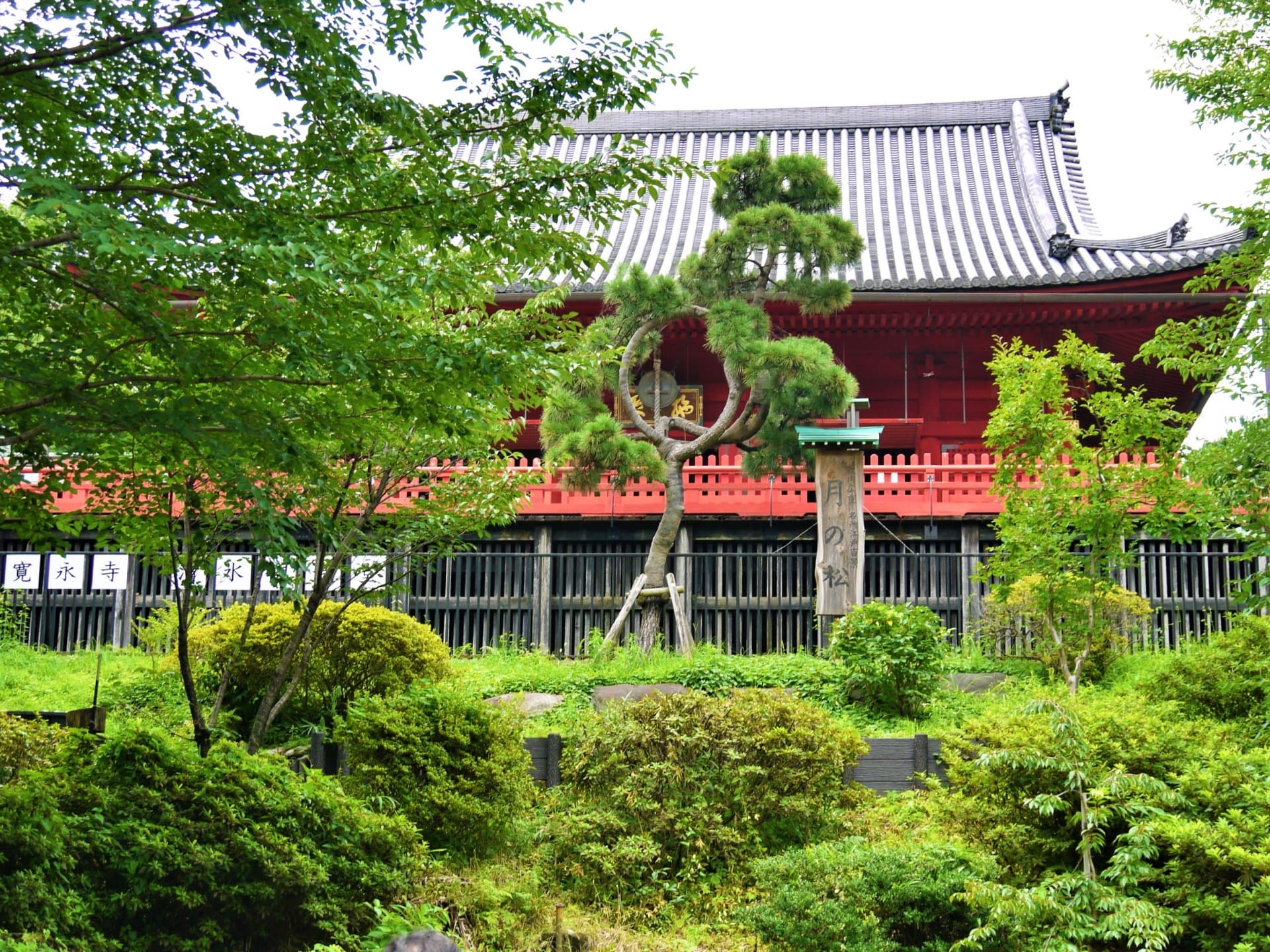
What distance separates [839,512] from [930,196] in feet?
42.8

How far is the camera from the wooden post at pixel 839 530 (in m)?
12.1

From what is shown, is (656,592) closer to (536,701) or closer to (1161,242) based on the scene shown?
(536,701)

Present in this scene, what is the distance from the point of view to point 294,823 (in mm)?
6699

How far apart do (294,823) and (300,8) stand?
4.18 m

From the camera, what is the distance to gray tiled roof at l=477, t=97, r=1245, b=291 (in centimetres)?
1848

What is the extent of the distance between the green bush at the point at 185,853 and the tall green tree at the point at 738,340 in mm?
6208

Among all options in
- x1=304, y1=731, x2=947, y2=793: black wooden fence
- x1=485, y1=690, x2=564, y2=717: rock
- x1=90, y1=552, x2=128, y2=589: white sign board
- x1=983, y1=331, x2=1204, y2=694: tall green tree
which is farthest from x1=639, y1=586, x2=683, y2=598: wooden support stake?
x1=90, y1=552, x2=128, y2=589: white sign board

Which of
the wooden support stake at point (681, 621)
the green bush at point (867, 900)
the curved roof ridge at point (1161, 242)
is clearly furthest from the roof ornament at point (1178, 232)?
the green bush at point (867, 900)

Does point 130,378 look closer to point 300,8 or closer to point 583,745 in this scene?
point 300,8

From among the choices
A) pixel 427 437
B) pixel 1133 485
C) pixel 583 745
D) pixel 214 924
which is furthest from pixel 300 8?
pixel 1133 485

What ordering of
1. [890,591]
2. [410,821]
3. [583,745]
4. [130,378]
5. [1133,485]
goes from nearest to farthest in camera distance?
[130,378] < [410,821] < [583,745] < [1133,485] < [890,591]

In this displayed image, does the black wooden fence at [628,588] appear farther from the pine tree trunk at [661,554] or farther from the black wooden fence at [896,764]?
the black wooden fence at [896,764]

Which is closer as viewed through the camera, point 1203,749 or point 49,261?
point 49,261

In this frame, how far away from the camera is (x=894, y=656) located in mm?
10570
